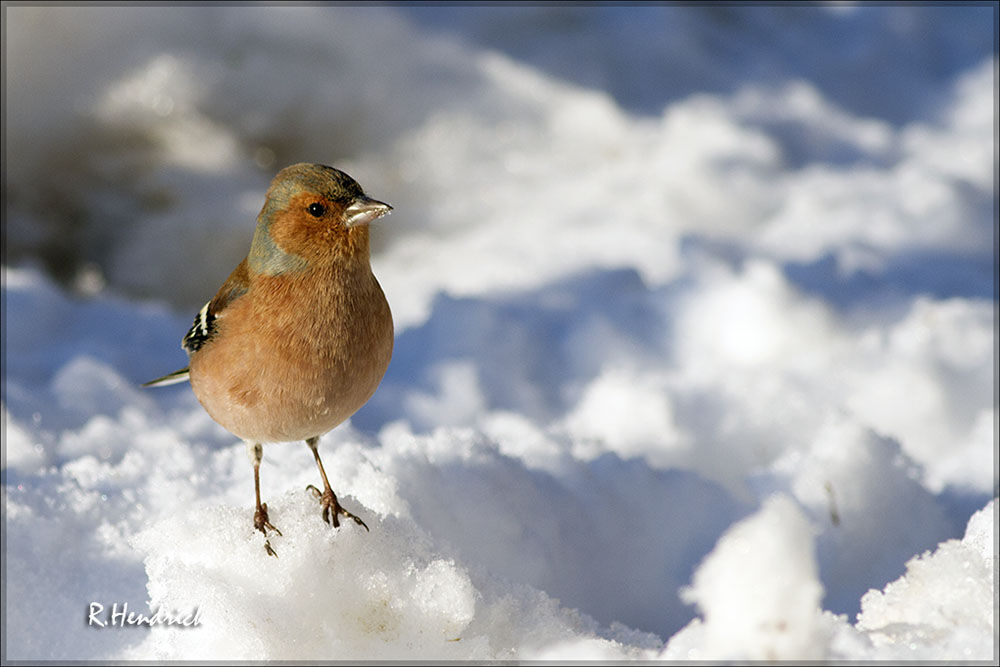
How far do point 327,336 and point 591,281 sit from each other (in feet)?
5.95

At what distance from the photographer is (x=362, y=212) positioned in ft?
4.83

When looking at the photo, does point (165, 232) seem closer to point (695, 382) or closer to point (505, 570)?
point (695, 382)

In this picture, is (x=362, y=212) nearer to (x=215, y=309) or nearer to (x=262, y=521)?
(x=215, y=309)

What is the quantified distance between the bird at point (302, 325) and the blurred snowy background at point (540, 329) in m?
0.16

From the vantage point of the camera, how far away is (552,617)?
4.50 ft

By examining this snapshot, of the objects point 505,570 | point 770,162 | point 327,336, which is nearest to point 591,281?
point 770,162

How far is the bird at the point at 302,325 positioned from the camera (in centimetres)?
144

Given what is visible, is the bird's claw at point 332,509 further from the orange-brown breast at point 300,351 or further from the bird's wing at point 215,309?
the bird's wing at point 215,309

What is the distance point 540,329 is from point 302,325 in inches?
61.0

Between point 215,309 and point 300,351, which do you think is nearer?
point 300,351
